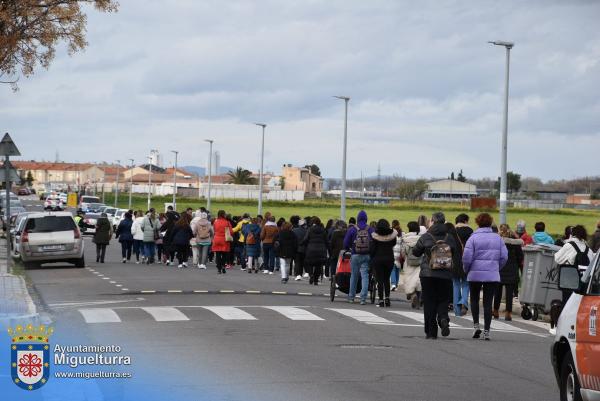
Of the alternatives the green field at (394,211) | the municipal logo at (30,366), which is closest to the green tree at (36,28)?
the municipal logo at (30,366)

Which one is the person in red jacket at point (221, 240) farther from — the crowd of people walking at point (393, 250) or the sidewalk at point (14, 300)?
the sidewalk at point (14, 300)

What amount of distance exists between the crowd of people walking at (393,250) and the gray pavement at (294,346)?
0.62m

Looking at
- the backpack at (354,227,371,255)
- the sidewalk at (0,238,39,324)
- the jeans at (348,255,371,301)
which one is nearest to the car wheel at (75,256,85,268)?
the sidewalk at (0,238,39,324)

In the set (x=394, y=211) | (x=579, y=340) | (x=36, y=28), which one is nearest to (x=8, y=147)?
(x=36, y=28)

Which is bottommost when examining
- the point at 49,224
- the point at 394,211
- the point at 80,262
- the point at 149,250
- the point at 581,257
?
the point at 80,262

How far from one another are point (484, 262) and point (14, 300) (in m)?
8.41

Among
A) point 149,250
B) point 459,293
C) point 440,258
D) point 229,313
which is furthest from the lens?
point 149,250

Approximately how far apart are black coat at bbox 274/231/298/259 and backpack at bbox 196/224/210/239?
13.3ft

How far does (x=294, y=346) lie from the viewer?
15.4m

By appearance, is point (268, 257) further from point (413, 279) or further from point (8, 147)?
point (413, 279)

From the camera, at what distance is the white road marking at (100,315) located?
18.6 m

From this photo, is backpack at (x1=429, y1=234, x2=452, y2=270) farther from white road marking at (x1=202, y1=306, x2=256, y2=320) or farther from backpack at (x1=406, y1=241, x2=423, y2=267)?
backpack at (x1=406, y1=241, x2=423, y2=267)

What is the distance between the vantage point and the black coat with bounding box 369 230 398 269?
23156mm

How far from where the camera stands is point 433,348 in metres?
15.8
